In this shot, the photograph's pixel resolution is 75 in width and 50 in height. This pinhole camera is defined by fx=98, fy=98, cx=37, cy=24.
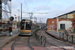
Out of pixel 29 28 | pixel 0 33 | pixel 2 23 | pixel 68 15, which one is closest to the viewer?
pixel 0 33

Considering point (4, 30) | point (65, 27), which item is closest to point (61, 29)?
point (65, 27)

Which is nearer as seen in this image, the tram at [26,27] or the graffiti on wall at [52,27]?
the tram at [26,27]

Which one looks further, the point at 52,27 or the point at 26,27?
the point at 52,27

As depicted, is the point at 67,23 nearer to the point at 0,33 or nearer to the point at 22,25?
the point at 22,25

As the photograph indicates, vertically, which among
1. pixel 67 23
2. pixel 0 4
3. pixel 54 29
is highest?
pixel 0 4

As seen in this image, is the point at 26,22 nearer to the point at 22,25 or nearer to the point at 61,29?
the point at 22,25

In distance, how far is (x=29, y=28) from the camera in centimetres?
1867

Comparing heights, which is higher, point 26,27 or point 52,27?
point 26,27

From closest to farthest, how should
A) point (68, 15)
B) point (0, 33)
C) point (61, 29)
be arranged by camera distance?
point (0, 33), point (61, 29), point (68, 15)

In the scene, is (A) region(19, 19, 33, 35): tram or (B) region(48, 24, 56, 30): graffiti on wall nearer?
(A) region(19, 19, 33, 35): tram

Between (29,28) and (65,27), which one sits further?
(65,27)

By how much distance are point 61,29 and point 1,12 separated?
27.1 m

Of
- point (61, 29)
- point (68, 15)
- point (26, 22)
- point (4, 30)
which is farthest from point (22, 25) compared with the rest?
point (68, 15)

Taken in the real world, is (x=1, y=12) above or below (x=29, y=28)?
above
